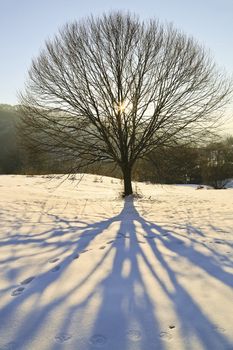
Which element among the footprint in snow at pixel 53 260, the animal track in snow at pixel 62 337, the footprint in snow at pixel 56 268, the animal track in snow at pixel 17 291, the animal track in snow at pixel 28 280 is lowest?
the animal track in snow at pixel 62 337

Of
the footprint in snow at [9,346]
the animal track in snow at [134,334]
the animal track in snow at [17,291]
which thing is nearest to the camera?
the footprint in snow at [9,346]

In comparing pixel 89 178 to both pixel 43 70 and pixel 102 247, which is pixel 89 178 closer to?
pixel 43 70

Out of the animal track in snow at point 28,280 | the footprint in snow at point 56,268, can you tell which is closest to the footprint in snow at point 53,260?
the footprint in snow at point 56,268

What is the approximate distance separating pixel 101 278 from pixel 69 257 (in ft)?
3.41

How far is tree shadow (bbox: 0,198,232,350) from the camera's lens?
9.89 feet

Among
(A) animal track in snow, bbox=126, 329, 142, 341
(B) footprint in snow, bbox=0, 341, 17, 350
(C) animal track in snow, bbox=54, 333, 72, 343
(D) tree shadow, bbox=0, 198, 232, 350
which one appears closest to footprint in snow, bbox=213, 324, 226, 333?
(D) tree shadow, bbox=0, 198, 232, 350

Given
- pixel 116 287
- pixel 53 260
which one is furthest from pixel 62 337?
pixel 53 260

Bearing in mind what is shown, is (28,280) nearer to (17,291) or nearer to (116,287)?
(17,291)

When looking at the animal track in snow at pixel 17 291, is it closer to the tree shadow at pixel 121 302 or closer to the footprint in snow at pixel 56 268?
the tree shadow at pixel 121 302

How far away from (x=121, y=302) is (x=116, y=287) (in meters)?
0.41

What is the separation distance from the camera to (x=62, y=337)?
306 centimetres

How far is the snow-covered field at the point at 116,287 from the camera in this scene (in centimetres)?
306

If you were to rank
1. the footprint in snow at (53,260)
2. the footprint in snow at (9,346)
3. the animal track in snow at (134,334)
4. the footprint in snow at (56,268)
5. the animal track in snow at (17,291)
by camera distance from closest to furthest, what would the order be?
the footprint in snow at (9,346) < the animal track in snow at (134,334) < the animal track in snow at (17,291) < the footprint in snow at (56,268) < the footprint in snow at (53,260)

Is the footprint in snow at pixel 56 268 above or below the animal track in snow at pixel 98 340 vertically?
above
